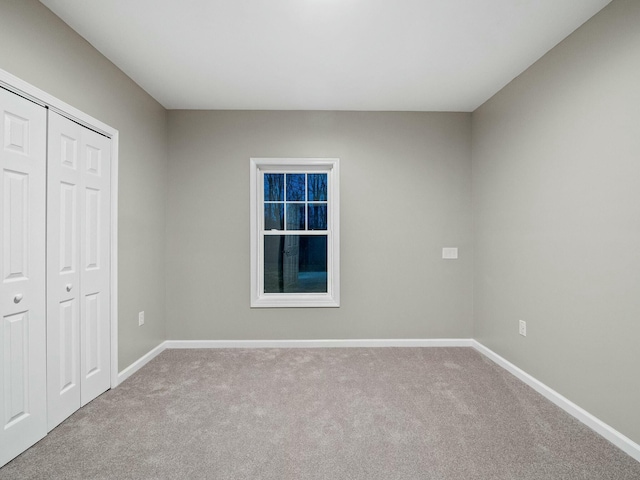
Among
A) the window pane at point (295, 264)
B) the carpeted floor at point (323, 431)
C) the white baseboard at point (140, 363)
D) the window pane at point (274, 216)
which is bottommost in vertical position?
the carpeted floor at point (323, 431)

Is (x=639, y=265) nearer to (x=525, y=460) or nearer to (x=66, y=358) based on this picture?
(x=525, y=460)

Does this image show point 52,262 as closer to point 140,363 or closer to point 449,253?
point 140,363

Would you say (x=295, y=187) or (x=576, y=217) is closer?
(x=576, y=217)

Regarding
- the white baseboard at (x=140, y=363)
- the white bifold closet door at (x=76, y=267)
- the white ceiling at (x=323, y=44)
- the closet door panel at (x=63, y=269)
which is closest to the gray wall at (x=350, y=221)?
the white baseboard at (x=140, y=363)

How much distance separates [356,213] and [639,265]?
241cm

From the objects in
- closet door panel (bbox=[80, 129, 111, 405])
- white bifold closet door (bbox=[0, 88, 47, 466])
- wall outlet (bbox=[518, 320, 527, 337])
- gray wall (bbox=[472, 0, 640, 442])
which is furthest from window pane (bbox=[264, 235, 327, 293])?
white bifold closet door (bbox=[0, 88, 47, 466])

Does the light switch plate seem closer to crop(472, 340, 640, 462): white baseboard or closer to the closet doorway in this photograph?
crop(472, 340, 640, 462): white baseboard

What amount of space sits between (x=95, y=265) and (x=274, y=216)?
74.2 inches

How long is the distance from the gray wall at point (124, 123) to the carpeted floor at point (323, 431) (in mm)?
681

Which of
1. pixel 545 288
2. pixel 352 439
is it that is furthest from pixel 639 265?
pixel 352 439

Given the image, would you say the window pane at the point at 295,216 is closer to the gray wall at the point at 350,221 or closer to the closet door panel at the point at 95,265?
the gray wall at the point at 350,221

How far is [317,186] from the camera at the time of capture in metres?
3.94

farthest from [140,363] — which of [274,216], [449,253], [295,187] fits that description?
[449,253]

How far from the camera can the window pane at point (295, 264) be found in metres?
3.96
